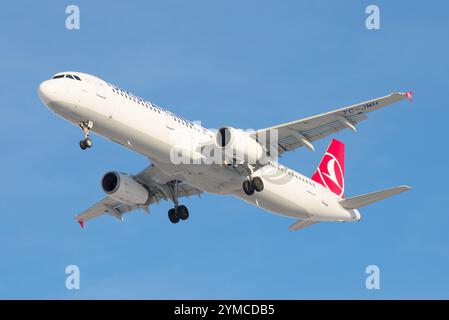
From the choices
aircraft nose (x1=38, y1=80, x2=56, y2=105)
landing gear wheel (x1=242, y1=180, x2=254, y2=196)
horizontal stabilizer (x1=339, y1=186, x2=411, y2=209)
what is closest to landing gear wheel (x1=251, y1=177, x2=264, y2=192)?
landing gear wheel (x1=242, y1=180, x2=254, y2=196)

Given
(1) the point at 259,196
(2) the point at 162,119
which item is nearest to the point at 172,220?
(1) the point at 259,196

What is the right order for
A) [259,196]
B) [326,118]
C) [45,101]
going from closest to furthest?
[45,101] < [326,118] < [259,196]

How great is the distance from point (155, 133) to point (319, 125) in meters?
9.04

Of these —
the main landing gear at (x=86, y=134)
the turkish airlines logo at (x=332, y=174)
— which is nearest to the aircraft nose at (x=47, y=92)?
the main landing gear at (x=86, y=134)

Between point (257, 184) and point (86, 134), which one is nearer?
point (86, 134)

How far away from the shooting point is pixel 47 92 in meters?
45.8

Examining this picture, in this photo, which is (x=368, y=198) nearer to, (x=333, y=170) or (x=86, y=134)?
(x=333, y=170)

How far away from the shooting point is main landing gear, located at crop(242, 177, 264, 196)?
51312 mm

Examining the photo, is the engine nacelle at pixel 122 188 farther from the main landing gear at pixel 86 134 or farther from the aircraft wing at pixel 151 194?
the main landing gear at pixel 86 134

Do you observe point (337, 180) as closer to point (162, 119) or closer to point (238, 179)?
point (238, 179)

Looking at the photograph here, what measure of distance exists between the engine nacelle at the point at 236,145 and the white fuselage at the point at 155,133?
0.87 meters

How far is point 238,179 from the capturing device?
5169 centimetres

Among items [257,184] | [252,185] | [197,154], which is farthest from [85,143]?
[257,184]

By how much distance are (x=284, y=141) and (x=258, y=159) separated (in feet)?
7.97
